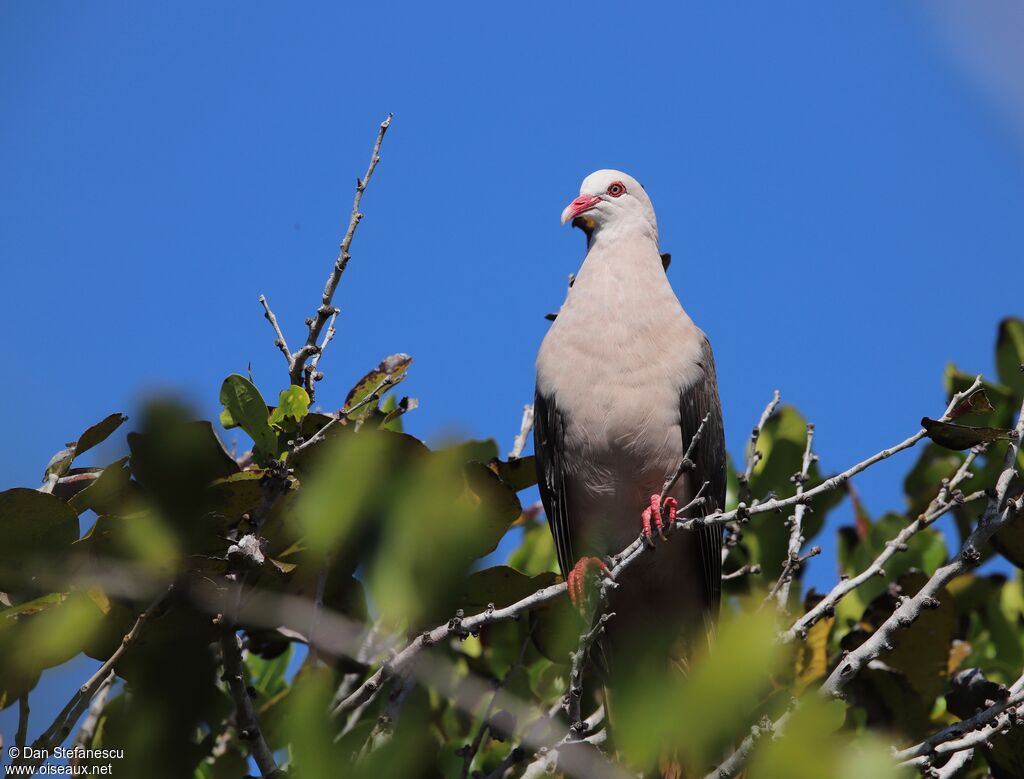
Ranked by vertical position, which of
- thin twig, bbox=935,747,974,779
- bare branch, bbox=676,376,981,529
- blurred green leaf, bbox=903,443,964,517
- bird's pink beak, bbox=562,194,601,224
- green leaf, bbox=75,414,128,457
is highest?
bird's pink beak, bbox=562,194,601,224

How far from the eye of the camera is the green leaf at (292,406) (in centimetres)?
333

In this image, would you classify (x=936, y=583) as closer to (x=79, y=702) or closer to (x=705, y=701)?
(x=705, y=701)

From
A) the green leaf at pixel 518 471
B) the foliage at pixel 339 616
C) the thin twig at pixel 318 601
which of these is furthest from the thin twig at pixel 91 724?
the green leaf at pixel 518 471

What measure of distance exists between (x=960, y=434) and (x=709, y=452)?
140 cm

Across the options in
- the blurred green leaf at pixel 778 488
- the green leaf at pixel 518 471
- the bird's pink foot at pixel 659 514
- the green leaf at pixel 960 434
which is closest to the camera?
the green leaf at pixel 960 434

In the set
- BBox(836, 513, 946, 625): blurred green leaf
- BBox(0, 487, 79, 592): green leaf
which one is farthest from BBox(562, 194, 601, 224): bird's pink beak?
BBox(0, 487, 79, 592): green leaf

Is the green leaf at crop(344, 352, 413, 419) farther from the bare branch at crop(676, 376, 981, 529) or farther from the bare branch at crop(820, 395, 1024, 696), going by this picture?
the bare branch at crop(820, 395, 1024, 696)

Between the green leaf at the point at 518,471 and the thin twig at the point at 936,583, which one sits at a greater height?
the green leaf at the point at 518,471

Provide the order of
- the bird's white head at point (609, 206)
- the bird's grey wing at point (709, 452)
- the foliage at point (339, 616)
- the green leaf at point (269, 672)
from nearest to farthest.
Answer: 1. the foliage at point (339, 616)
2. the green leaf at point (269, 672)
3. the bird's grey wing at point (709, 452)
4. the bird's white head at point (609, 206)

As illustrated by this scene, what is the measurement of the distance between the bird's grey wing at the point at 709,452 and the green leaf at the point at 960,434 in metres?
1.16

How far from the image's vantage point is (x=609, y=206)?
16.4ft

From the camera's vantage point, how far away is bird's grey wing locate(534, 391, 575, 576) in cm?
440

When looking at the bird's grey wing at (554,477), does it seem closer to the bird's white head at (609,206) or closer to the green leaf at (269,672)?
the bird's white head at (609,206)

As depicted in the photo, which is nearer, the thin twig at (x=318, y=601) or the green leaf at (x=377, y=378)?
the thin twig at (x=318, y=601)
